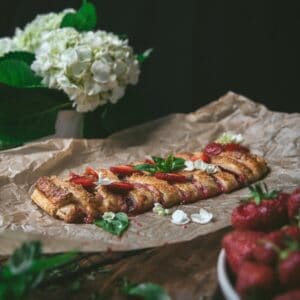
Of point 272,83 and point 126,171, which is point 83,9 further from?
point 272,83

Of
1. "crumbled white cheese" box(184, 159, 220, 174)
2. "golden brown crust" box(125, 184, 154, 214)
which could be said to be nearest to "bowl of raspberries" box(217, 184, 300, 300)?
"golden brown crust" box(125, 184, 154, 214)

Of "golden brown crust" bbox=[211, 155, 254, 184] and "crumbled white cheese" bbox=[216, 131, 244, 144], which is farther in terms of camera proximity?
"crumbled white cheese" bbox=[216, 131, 244, 144]

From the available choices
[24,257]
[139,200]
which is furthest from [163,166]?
[24,257]

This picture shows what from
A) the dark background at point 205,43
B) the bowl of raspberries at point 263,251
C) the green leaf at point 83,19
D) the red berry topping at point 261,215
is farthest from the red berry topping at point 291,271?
the dark background at point 205,43

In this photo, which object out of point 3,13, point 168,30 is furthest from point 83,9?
point 3,13

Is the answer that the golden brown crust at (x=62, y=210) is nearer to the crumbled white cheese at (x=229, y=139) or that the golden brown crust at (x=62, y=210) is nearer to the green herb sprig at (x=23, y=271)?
the green herb sprig at (x=23, y=271)

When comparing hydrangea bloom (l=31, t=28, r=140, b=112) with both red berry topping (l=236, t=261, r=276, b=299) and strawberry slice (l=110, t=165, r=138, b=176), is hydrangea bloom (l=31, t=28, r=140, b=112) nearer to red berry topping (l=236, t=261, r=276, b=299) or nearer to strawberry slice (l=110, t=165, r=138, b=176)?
strawberry slice (l=110, t=165, r=138, b=176)
